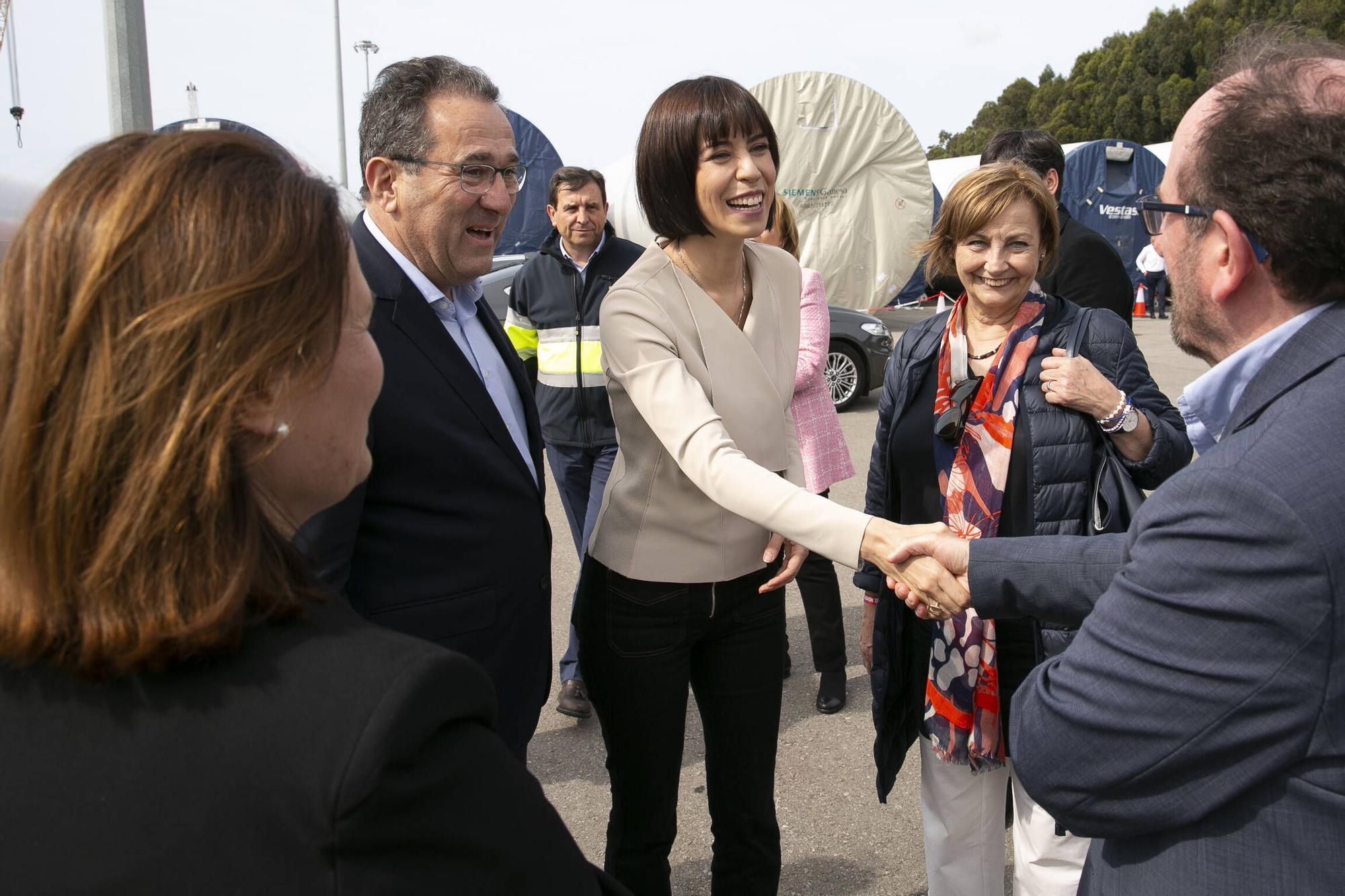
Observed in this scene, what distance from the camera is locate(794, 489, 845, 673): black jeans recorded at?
4.17 m

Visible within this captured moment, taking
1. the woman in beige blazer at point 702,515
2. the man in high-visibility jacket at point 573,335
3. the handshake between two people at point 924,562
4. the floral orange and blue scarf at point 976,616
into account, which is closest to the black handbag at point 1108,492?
the floral orange and blue scarf at point 976,616

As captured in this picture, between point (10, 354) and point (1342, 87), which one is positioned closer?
point (10, 354)

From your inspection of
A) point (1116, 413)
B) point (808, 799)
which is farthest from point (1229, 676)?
point (808, 799)

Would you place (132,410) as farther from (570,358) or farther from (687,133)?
(570,358)

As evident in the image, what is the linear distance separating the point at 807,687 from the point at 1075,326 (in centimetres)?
233

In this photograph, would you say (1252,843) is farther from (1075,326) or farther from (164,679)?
(1075,326)

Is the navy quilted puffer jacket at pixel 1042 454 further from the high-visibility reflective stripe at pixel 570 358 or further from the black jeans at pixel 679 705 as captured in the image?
the high-visibility reflective stripe at pixel 570 358

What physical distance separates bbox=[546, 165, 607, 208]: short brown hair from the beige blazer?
110 inches

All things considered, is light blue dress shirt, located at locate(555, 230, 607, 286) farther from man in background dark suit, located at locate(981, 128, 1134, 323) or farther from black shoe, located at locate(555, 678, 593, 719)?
man in background dark suit, located at locate(981, 128, 1134, 323)

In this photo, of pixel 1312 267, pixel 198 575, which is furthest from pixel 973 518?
pixel 198 575

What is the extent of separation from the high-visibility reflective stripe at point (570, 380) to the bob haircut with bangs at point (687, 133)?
2110 mm

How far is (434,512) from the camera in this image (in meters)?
1.84

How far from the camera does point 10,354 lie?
0.84 meters

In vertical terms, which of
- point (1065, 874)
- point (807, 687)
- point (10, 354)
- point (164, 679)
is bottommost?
point (807, 687)
